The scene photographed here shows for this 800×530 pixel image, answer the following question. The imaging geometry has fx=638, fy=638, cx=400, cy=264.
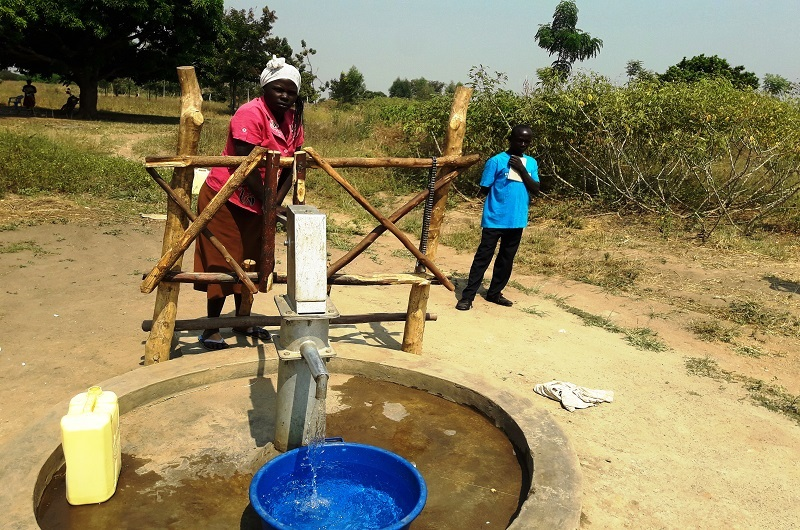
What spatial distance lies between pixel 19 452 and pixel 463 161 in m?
2.48

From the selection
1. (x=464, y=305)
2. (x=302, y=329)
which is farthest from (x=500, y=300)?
(x=302, y=329)

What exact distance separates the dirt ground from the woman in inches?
Result: 24.7

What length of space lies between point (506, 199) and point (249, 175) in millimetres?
2521

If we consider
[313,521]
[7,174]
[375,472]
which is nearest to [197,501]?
[313,521]

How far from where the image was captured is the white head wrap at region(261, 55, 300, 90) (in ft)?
10.7

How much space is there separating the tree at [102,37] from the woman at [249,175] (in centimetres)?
1643

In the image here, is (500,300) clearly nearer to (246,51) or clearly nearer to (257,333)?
(257,333)

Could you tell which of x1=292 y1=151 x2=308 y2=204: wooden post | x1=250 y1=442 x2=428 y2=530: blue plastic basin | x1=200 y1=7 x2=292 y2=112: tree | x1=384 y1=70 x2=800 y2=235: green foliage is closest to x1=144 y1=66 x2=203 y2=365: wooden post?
x1=292 y1=151 x2=308 y2=204: wooden post

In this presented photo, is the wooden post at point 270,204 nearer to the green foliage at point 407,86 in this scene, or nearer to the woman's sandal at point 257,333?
the woman's sandal at point 257,333

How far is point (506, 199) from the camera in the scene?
16.7 ft

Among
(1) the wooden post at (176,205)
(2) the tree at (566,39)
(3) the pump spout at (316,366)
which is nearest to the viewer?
(3) the pump spout at (316,366)

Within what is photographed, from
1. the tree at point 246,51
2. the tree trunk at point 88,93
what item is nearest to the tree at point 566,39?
the tree at point 246,51

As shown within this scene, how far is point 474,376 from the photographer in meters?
3.12

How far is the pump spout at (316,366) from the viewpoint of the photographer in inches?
79.8
